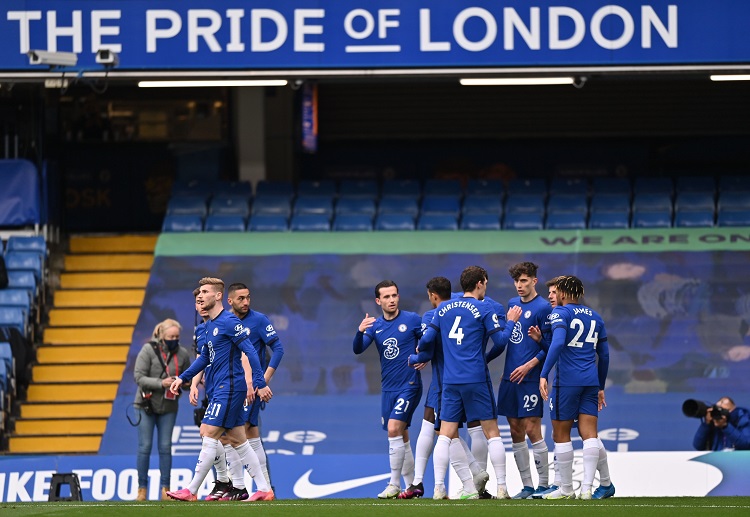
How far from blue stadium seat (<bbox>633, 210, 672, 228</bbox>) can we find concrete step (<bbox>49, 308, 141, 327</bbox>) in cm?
675

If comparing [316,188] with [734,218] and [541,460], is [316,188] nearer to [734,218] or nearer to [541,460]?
[734,218]

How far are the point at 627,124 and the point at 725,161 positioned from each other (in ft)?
5.14

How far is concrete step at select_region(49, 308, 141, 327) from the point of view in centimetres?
1955

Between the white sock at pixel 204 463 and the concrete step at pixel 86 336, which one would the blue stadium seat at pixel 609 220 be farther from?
the white sock at pixel 204 463

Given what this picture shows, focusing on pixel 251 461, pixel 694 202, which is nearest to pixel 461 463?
pixel 251 461

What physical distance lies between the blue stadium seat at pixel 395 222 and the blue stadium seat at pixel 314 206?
701mm

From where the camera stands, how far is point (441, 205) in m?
20.4

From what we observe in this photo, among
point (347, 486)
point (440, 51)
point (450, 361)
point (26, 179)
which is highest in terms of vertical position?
point (440, 51)

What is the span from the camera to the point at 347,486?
14.5m

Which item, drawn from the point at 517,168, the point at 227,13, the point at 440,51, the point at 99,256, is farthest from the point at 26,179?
the point at 517,168

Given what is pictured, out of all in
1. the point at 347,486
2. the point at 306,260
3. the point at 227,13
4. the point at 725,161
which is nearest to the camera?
the point at 347,486

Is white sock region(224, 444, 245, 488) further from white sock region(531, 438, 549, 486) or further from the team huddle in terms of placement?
white sock region(531, 438, 549, 486)

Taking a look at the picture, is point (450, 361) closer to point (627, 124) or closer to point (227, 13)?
point (227, 13)

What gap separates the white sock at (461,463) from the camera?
38.4 feet
